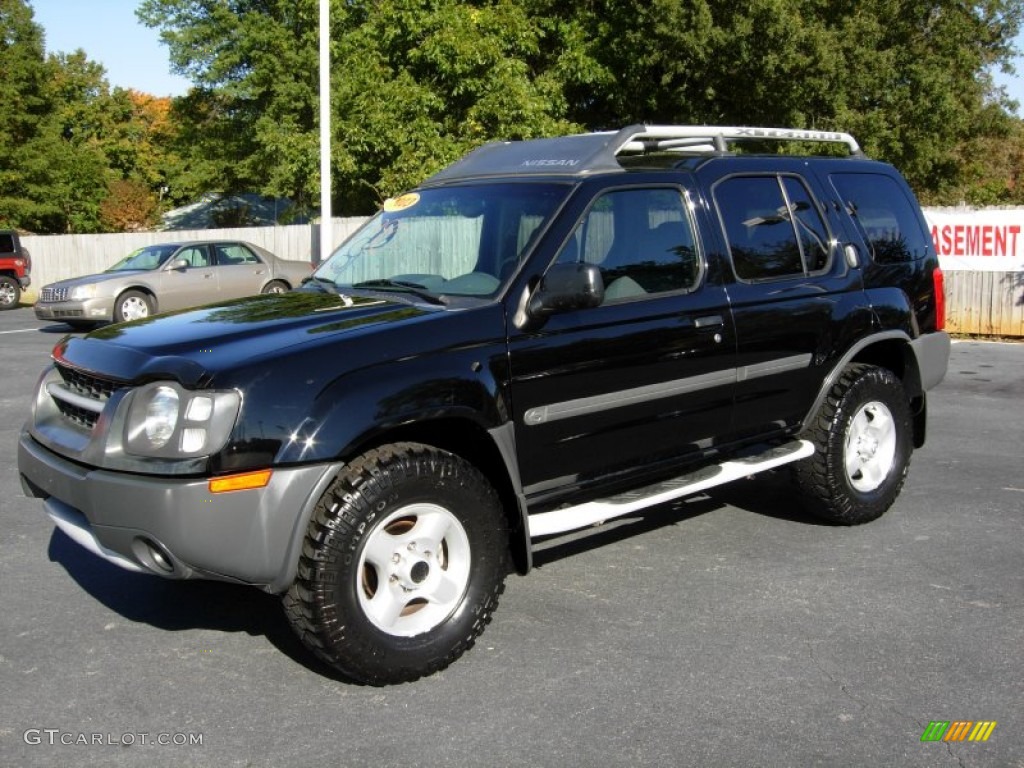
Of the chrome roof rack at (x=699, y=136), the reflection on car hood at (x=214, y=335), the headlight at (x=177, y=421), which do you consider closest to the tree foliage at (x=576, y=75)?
the chrome roof rack at (x=699, y=136)

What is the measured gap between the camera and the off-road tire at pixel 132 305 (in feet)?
57.3

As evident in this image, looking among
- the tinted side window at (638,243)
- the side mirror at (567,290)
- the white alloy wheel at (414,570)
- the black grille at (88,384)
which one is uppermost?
the tinted side window at (638,243)

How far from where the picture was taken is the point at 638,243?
4668mm

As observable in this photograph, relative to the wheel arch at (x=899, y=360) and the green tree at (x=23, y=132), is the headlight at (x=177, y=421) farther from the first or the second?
the green tree at (x=23, y=132)

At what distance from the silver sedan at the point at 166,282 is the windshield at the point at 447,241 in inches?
491

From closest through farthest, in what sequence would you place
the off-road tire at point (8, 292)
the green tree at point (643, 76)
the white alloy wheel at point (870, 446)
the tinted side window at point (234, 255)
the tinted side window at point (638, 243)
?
1. the tinted side window at point (638, 243)
2. the white alloy wheel at point (870, 446)
3. the tinted side window at point (234, 255)
4. the green tree at point (643, 76)
5. the off-road tire at point (8, 292)

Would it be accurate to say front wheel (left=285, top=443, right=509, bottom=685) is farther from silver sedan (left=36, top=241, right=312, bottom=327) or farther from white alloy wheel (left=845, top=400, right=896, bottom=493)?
silver sedan (left=36, top=241, right=312, bottom=327)

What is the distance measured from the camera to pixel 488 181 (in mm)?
4906

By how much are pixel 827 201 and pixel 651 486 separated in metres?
2.02

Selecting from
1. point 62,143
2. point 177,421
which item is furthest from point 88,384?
point 62,143

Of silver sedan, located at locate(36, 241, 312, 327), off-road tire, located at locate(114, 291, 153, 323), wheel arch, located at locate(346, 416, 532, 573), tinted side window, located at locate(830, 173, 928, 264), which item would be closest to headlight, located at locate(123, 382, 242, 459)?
wheel arch, located at locate(346, 416, 532, 573)

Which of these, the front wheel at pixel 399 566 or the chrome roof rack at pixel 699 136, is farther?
the chrome roof rack at pixel 699 136

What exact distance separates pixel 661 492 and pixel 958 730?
1.60 m

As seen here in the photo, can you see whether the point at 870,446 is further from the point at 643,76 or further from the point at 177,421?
the point at 643,76
